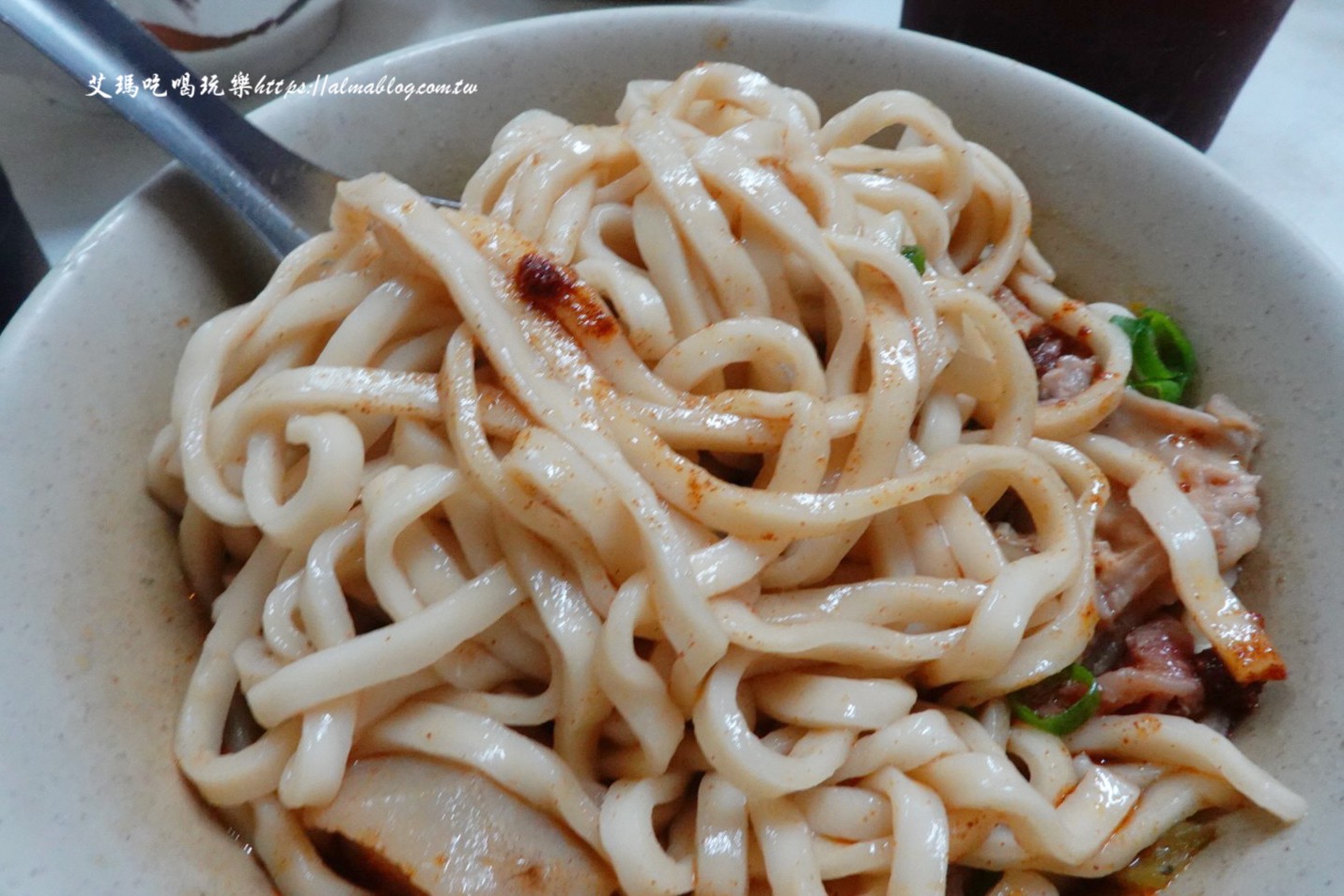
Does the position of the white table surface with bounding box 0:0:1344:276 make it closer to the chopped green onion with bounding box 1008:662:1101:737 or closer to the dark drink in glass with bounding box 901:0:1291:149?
the dark drink in glass with bounding box 901:0:1291:149

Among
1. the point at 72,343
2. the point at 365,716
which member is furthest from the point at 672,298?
the point at 72,343

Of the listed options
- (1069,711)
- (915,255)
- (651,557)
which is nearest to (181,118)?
(651,557)

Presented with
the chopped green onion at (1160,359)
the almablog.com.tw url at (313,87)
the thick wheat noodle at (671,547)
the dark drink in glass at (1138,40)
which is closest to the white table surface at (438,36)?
the dark drink in glass at (1138,40)

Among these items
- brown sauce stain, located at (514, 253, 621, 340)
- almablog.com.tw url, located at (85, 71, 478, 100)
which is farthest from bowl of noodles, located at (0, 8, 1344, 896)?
almablog.com.tw url, located at (85, 71, 478, 100)

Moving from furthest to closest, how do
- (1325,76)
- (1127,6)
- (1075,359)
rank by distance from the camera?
(1325,76)
(1127,6)
(1075,359)

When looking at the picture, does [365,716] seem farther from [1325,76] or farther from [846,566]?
[1325,76]

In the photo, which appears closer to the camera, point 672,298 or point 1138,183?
point 672,298

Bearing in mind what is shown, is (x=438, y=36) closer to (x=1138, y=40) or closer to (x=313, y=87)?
(x=313, y=87)
